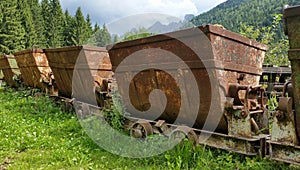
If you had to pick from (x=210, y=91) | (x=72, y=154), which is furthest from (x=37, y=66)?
(x=210, y=91)

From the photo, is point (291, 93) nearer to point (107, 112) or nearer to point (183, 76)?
point (183, 76)

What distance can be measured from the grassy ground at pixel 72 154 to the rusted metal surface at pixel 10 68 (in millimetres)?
7191

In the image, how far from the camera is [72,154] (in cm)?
399

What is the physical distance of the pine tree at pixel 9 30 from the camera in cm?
3972

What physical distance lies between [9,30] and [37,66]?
36748mm

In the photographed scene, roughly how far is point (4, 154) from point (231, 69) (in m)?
3.43

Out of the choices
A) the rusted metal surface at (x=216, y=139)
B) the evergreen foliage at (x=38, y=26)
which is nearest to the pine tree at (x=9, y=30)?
the evergreen foliage at (x=38, y=26)

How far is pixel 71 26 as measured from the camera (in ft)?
195

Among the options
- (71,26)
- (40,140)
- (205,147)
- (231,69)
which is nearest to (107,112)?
(40,140)

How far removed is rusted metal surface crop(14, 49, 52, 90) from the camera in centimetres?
892

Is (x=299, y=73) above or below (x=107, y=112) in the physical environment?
above

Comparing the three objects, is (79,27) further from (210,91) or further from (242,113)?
(242,113)

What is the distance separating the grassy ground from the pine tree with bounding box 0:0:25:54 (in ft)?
125

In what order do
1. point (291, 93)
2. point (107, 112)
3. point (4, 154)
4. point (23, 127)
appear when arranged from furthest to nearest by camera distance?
point (23, 127) → point (107, 112) → point (4, 154) → point (291, 93)
